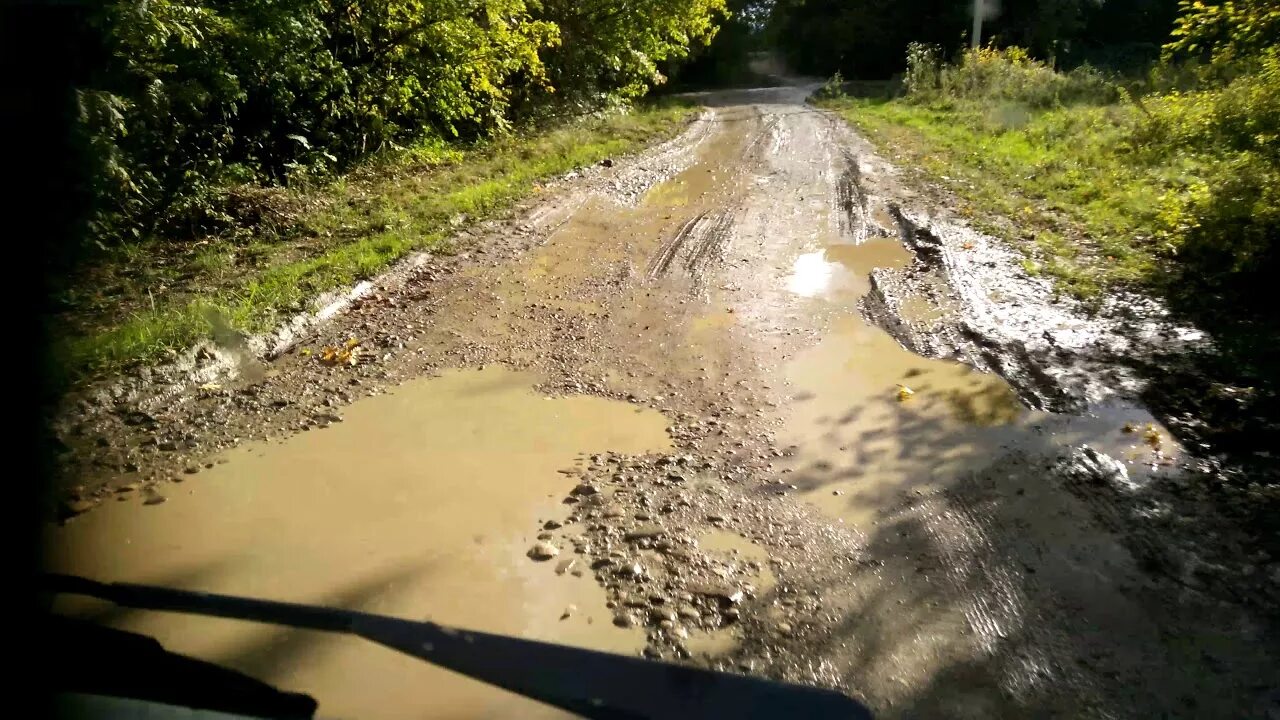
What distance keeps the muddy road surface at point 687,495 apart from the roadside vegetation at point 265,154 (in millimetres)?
1062

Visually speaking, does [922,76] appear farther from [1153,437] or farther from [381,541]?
[381,541]

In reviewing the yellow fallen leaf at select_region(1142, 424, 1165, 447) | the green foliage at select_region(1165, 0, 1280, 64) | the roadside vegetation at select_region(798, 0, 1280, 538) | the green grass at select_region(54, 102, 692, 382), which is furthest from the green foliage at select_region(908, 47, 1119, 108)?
the yellow fallen leaf at select_region(1142, 424, 1165, 447)

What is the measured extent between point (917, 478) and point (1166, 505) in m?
1.27

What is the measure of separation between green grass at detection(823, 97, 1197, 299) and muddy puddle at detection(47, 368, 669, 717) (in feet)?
18.2

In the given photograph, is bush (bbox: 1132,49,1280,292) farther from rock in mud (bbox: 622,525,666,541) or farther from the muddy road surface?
rock in mud (bbox: 622,525,666,541)

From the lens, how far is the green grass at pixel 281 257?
619cm

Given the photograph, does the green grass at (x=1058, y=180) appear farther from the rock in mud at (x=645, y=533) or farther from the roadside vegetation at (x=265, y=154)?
the roadside vegetation at (x=265, y=154)

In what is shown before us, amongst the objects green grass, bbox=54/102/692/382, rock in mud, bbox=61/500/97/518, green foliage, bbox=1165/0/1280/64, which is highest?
green foliage, bbox=1165/0/1280/64

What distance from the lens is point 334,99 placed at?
1241 centimetres

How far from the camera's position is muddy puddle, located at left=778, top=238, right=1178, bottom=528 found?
4902 mm

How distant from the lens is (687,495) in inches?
185

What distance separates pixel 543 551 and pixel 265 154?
30.2ft

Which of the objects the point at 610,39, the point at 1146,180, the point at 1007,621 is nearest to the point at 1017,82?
the point at 610,39

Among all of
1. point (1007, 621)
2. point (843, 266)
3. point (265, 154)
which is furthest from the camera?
point (265, 154)
